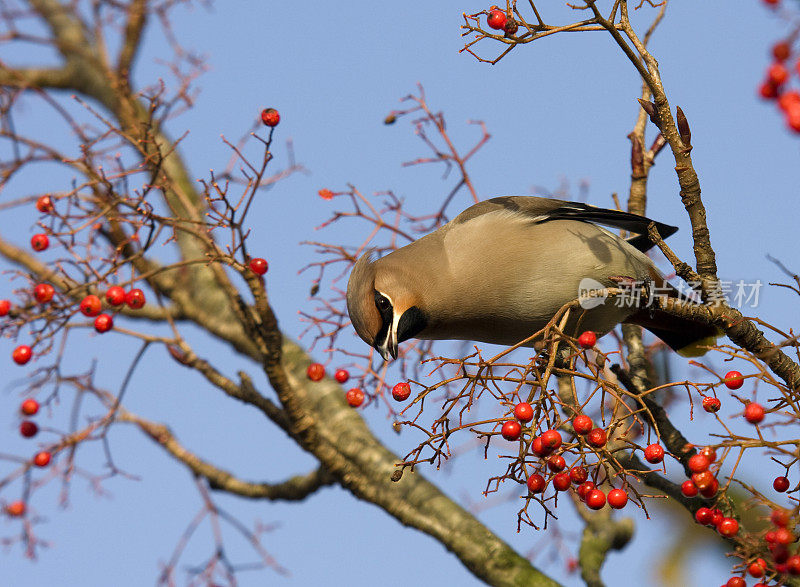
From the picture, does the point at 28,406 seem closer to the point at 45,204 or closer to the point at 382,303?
the point at 45,204

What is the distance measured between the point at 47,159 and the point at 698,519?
330 cm

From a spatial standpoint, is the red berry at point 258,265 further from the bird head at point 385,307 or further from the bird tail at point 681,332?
the bird tail at point 681,332

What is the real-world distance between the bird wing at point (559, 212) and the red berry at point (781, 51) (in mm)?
2135

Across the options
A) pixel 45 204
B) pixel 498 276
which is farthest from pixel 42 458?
pixel 498 276

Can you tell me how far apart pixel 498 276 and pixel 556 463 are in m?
1.34

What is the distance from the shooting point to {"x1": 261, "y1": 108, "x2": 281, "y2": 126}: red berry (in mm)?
3584

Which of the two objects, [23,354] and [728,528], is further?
[23,354]

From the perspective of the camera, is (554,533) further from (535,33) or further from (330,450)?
(535,33)

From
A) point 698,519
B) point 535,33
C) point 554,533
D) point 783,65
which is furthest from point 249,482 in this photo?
point 783,65

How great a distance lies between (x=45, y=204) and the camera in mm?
3947

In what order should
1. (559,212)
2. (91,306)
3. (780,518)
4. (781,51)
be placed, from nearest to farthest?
1. (781,51)
2. (780,518)
3. (91,306)
4. (559,212)

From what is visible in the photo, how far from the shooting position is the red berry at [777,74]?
174 centimetres

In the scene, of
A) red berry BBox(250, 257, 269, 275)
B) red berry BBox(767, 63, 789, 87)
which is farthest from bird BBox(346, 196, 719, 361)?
red berry BBox(767, 63, 789, 87)

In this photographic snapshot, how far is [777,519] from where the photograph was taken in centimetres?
234
